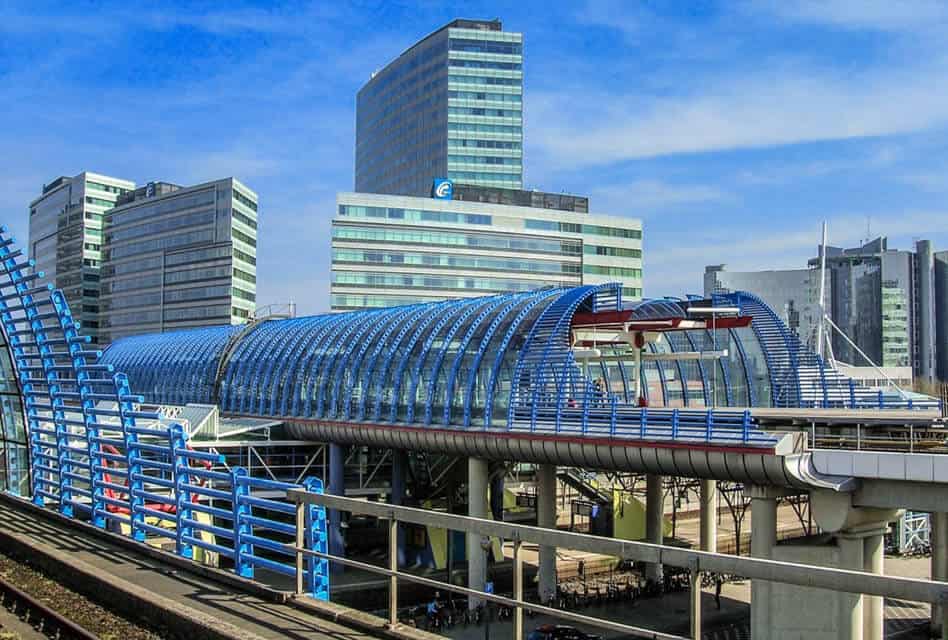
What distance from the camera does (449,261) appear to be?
113 m

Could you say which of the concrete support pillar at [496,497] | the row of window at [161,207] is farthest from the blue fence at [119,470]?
the row of window at [161,207]

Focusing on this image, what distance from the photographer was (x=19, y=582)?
A: 1792 cm

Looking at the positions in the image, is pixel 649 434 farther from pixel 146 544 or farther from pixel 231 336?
pixel 231 336

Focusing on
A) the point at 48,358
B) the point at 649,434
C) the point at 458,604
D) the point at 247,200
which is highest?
the point at 247,200

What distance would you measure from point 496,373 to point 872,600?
15314 mm

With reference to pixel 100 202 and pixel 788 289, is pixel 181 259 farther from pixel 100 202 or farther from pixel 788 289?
pixel 788 289

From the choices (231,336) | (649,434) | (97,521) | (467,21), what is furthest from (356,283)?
(97,521)

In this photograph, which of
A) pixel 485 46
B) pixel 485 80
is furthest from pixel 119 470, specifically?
pixel 485 46

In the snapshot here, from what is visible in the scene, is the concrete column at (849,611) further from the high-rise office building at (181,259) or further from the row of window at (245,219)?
the row of window at (245,219)

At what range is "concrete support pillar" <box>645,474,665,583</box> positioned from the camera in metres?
45.0

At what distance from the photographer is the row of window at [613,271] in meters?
118

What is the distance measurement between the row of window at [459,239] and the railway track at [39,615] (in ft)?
306

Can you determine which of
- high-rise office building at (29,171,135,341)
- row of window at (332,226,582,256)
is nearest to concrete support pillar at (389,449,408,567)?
row of window at (332,226,582,256)

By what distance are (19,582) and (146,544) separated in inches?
93.3
